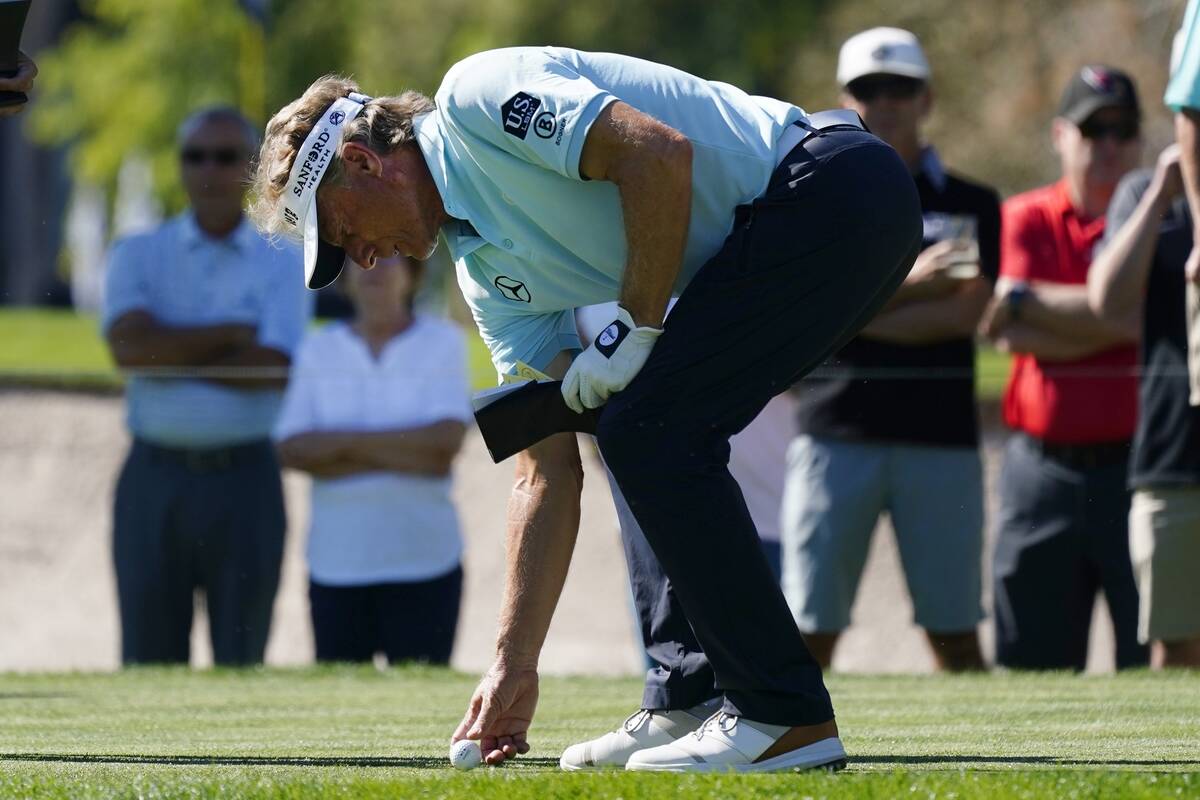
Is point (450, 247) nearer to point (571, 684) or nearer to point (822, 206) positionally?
point (822, 206)

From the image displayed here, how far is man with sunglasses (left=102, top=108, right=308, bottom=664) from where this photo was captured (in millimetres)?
7469

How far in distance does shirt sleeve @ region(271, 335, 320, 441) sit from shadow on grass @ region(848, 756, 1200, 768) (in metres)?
4.05

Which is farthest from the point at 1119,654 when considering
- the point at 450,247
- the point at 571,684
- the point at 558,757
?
the point at 450,247

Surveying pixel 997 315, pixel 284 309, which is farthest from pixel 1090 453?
pixel 284 309

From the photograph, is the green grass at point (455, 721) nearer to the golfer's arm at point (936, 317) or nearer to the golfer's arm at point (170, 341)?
the golfer's arm at point (936, 317)

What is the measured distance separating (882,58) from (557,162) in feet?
11.6

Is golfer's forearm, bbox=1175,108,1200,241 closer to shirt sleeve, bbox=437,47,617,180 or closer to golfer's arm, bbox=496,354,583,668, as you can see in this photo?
golfer's arm, bbox=496,354,583,668

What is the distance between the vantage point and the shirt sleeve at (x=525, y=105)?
3.56 m

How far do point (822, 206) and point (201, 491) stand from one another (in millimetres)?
4325

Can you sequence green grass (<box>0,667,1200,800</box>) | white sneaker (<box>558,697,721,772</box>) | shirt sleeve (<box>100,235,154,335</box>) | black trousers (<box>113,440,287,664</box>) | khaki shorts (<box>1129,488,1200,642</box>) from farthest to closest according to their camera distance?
shirt sleeve (<box>100,235,154,335</box>)
black trousers (<box>113,440,287,664</box>)
khaki shorts (<box>1129,488,1200,642</box>)
white sneaker (<box>558,697,721,772</box>)
green grass (<box>0,667,1200,800</box>)

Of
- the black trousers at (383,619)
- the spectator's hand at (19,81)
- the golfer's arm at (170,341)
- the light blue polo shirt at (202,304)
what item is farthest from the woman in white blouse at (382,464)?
the spectator's hand at (19,81)

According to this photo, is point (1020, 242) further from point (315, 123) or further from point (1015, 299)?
point (315, 123)

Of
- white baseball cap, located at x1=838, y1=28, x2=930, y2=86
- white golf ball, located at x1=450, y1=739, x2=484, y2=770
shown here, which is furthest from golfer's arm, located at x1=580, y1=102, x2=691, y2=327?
white baseball cap, located at x1=838, y1=28, x2=930, y2=86

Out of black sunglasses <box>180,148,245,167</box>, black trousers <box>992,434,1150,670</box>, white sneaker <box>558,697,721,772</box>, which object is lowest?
black trousers <box>992,434,1150,670</box>
